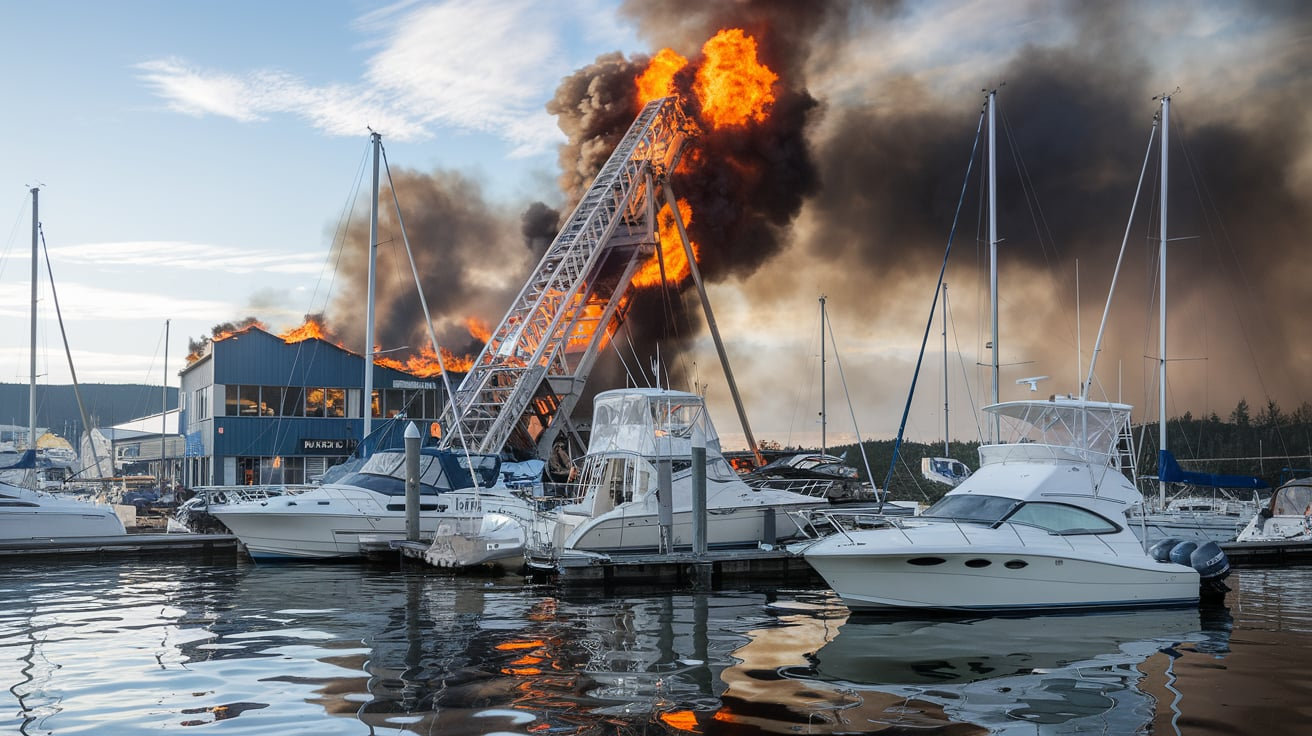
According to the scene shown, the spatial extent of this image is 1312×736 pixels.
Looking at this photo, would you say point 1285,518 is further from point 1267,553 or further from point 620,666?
point 620,666

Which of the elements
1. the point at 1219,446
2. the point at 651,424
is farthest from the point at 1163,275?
the point at 1219,446

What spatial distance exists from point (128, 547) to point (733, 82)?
3925 cm

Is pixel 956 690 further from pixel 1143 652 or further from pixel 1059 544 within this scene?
pixel 1059 544

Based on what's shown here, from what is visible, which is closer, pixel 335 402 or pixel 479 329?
pixel 335 402

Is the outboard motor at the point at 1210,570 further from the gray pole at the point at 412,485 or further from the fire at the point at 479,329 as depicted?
the fire at the point at 479,329

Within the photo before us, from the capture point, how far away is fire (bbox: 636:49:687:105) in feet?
195

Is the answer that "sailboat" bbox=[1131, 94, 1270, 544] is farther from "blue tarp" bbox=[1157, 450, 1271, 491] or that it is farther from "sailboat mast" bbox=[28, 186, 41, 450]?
"sailboat mast" bbox=[28, 186, 41, 450]

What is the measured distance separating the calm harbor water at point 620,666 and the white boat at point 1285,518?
39.6 ft

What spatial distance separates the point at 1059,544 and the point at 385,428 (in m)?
22.9

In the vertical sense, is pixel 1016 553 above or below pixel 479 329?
below

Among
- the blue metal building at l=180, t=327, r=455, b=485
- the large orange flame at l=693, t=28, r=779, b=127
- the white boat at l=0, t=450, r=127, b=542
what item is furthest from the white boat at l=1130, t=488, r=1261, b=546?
the blue metal building at l=180, t=327, r=455, b=485

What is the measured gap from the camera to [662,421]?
94.5 feet

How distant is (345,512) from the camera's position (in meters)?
31.4

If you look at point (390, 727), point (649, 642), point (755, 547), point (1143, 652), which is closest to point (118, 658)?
point (390, 727)
